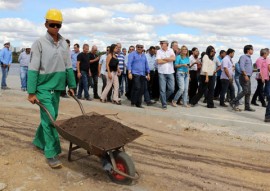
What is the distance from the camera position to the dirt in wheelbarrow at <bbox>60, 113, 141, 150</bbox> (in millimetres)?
4473

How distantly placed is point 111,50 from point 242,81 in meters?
4.10

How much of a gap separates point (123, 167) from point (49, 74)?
1.74 m

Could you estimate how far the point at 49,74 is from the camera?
16.8 feet

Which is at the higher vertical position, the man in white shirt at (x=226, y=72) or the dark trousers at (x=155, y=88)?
the man in white shirt at (x=226, y=72)

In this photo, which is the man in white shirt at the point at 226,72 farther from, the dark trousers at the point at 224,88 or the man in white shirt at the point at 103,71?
the man in white shirt at the point at 103,71

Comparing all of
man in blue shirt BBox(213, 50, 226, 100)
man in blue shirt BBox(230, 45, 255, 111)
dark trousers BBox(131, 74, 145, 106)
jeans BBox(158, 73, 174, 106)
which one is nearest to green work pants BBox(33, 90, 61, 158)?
dark trousers BBox(131, 74, 145, 106)

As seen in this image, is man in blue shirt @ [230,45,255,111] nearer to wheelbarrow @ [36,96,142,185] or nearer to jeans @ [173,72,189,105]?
jeans @ [173,72,189,105]

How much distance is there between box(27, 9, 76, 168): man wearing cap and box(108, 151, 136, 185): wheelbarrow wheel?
2.85 ft

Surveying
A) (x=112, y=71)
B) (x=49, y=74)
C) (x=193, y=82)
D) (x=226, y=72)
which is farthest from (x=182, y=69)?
(x=49, y=74)

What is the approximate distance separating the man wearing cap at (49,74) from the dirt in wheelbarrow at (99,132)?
41 centimetres

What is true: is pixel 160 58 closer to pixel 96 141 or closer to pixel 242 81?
pixel 242 81

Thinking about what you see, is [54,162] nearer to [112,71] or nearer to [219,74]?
[112,71]

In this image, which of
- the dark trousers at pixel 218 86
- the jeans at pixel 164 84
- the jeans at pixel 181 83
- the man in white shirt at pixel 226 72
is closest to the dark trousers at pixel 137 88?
the jeans at pixel 164 84

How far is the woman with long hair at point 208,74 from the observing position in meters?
11.0
